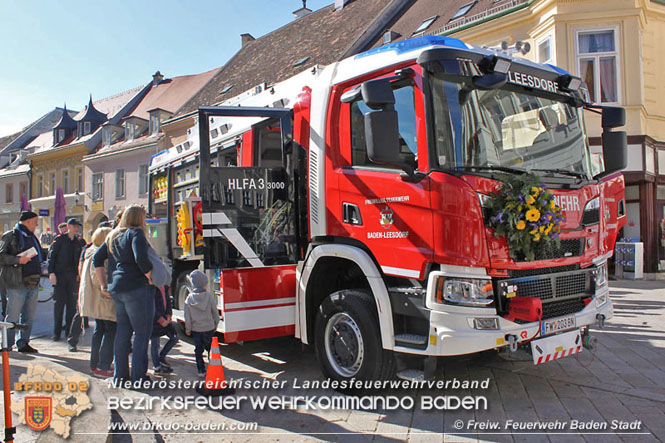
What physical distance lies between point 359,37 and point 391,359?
18650mm

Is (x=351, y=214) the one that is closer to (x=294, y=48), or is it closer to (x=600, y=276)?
(x=600, y=276)

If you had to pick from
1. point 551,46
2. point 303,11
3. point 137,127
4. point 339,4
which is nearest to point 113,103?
point 137,127

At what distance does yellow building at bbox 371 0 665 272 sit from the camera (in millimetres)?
14219

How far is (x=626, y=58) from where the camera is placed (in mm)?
14281

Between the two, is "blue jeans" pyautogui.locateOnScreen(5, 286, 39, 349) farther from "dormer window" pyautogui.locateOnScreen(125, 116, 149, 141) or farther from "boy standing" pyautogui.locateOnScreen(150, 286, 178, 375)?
"dormer window" pyautogui.locateOnScreen(125, 116, 149, 141)

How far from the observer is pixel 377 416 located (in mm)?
4352

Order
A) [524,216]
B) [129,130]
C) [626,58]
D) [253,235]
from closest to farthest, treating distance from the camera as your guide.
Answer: [524,216] → [253,235] → [626,58] → [129,130]

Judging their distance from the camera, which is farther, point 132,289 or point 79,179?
point 79,179

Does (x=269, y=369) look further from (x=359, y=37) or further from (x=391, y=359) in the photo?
(x=359, y=37)

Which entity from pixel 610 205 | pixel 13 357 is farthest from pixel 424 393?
pixel 13 357

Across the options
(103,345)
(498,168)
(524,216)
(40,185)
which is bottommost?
(103,345)

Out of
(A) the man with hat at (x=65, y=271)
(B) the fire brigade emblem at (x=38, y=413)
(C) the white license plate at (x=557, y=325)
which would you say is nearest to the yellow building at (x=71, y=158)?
(A) the man with hat at (x=65, y=271)

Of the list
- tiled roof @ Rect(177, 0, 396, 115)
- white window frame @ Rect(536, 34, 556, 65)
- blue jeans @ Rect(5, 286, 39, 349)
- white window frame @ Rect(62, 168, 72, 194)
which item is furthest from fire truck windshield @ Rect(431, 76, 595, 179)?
→ white window frame @ Rect(62, 168, 72, 194)

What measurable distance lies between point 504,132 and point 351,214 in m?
1.51
